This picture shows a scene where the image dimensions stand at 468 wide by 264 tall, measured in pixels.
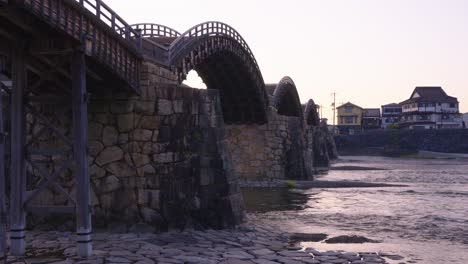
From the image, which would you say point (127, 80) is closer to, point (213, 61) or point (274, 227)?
point (274, 227)

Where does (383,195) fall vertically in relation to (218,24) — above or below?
below

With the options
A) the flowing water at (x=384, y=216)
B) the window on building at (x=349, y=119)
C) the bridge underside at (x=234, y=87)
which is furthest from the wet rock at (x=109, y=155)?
the window on building at (x=349, y=119)

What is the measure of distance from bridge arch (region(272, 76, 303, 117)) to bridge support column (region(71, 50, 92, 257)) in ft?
96.7

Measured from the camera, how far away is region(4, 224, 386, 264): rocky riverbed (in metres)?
10.5

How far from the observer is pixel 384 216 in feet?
61.8

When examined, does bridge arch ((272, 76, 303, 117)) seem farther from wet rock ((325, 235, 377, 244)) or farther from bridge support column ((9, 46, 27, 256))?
bridge support column ((9, 46, 27, 256))

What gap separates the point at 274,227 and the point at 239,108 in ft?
70.1

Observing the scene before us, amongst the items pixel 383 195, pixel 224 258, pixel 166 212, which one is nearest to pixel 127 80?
pixel 166 212

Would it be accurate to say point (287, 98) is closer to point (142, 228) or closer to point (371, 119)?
point (142, 228)

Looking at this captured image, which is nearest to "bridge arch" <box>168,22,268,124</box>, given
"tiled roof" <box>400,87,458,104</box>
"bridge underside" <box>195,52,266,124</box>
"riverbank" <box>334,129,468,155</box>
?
"bridge underside" <box>195,52,266,124</box>

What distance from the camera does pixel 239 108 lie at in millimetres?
36656

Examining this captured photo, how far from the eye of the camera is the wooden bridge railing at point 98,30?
32.8ft

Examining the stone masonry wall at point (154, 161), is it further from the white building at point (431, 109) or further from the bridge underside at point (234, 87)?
the white building at point (431, 109)

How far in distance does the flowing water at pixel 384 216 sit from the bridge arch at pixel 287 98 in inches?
539
